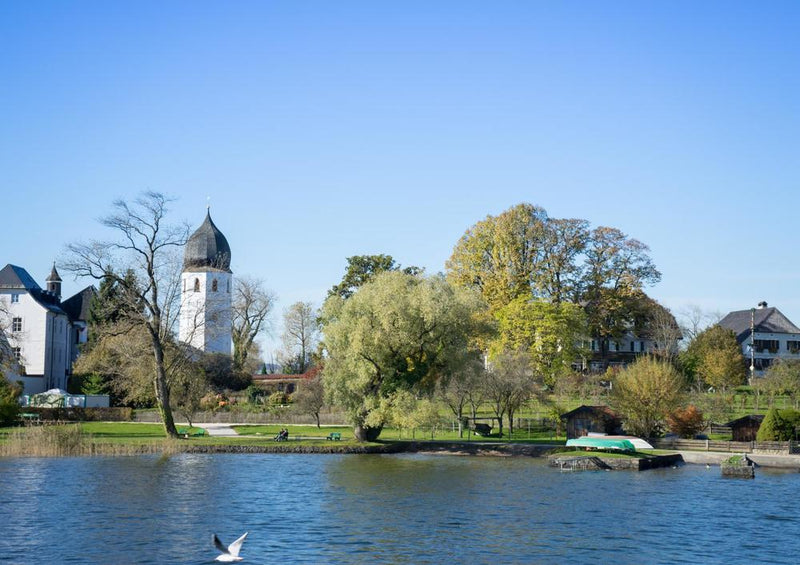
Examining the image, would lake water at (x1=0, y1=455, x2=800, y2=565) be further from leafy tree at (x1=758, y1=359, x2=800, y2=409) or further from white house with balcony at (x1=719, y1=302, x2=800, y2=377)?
white house with balcony at (x1=719, y1=302, x2=800, y2=377)

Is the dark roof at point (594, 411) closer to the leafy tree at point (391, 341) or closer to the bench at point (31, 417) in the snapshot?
the leafy tree at point (391, 341)

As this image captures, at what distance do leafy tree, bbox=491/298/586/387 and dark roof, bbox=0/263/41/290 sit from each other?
5312 cm

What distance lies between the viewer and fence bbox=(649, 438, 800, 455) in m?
55.6

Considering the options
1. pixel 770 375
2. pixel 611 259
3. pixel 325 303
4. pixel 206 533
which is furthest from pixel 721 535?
pixel 611 259

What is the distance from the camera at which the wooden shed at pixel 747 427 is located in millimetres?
60156

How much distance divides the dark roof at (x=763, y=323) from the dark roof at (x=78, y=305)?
266 ft

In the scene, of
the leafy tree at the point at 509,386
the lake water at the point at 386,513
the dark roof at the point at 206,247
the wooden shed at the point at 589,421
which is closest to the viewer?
the lake water at the point at 386,513

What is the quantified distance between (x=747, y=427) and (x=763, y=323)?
63.5 meters

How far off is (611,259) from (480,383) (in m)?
35.3

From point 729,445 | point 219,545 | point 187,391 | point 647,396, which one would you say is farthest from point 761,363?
point 219,545

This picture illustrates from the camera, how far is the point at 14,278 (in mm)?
100625

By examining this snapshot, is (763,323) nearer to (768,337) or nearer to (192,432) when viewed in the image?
(768,337)

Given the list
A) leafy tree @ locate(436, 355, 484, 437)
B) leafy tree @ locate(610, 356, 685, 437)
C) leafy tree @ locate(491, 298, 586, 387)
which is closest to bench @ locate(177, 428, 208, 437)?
leafy tree @ locate(436, 355, 484, 437)

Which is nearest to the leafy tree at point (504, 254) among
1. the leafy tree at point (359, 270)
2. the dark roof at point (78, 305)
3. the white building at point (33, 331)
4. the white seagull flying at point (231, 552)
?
the leafy tree at point (359, 270)
